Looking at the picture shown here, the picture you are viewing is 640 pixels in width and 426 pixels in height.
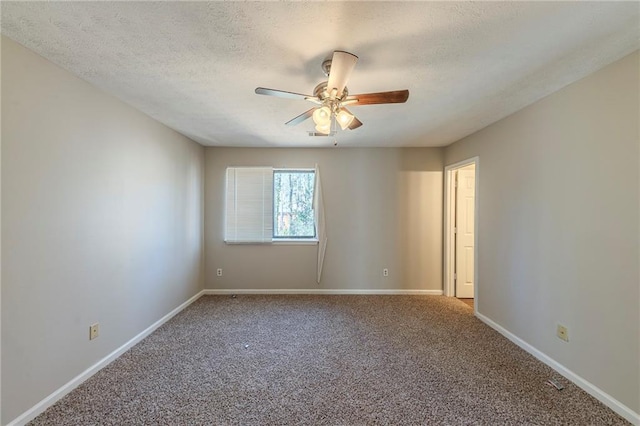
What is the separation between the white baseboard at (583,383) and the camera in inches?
66.3

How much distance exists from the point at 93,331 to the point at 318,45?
8.97ft

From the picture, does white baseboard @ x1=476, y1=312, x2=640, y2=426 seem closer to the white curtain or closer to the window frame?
the white curtain

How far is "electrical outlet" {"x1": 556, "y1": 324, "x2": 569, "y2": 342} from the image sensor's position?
2.12 m

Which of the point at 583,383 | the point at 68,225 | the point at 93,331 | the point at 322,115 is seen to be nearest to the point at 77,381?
the point at 93,331

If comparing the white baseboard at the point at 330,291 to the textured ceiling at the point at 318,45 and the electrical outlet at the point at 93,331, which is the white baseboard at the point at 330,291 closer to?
the electrical outlet at the point at 93,331

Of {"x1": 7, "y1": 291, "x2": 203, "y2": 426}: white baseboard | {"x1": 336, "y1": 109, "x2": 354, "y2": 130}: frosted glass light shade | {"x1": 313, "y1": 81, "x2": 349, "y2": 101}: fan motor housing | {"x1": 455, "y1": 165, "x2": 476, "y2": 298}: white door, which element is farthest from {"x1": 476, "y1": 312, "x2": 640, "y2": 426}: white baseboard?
{"x1": 7, "y1": 291, "x2": 203, "y2": 426}: white baseboard

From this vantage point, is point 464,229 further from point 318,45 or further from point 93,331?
point 93,331

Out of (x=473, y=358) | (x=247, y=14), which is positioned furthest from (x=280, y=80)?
(x=473, y=358)

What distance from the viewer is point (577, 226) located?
2.04m

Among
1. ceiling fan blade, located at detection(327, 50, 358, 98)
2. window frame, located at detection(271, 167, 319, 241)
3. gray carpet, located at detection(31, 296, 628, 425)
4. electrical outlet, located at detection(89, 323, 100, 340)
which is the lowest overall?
gray carpet, located at detection(31, 296, 628, 425)

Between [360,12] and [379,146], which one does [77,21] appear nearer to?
[360,12]

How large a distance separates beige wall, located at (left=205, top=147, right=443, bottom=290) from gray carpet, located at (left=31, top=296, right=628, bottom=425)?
1038 mm

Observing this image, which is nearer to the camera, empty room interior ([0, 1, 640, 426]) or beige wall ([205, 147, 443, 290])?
empty room interior ([0, 1, 640, 426])

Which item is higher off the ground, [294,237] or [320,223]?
[320,223]
